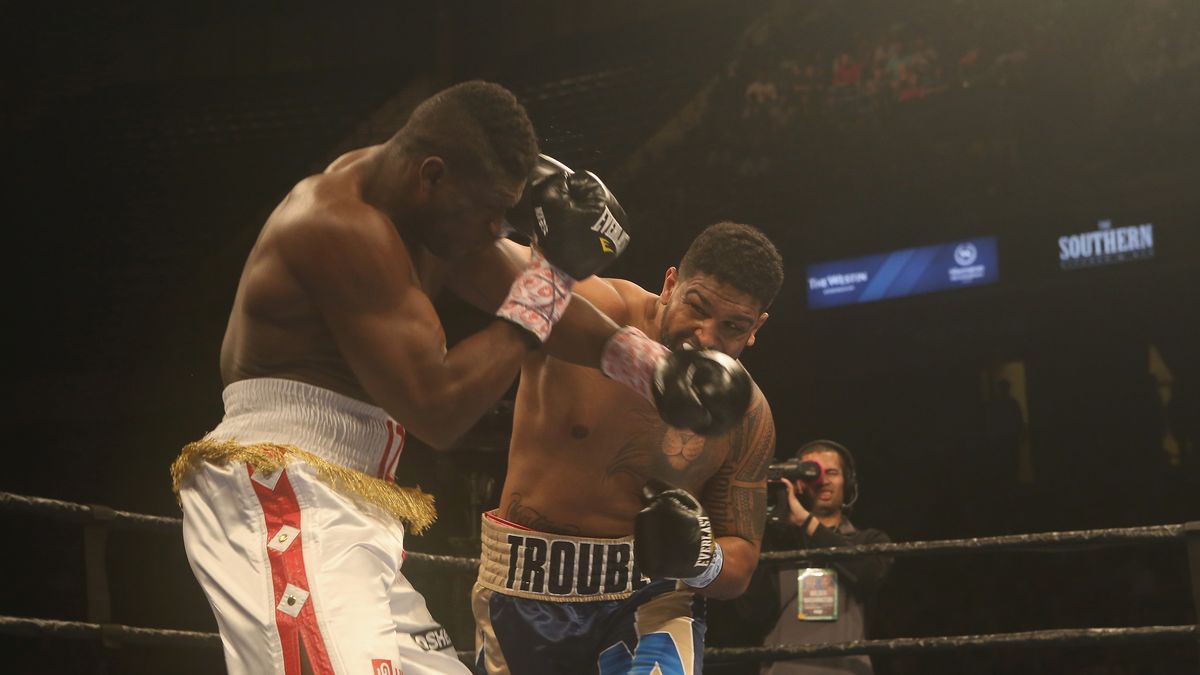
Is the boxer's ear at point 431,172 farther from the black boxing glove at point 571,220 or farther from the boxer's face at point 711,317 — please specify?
the boxer's face at point 711,317

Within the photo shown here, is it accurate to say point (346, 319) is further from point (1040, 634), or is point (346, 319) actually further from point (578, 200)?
point (1040, 634)

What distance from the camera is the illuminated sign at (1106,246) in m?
7.38

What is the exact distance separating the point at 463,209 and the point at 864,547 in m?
1.63

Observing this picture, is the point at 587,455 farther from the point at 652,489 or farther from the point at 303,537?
the point at 303,537

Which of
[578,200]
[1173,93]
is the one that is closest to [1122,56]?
[1173,93]

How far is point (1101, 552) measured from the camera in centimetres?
710

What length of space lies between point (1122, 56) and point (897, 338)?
2246 millimetres

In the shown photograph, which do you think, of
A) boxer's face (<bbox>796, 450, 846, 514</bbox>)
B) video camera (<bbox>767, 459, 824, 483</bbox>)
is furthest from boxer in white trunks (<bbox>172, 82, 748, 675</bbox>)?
boxer's face (<bbox>796, 450, 846, 514</bbox>)

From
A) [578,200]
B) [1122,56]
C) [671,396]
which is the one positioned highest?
[1122,56]

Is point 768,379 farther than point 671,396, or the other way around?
point 768,379

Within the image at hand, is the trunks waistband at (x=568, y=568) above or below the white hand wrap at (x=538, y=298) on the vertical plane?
below

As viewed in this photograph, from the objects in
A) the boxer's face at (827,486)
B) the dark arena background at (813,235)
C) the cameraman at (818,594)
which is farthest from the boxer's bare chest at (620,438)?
the dark arena background at (813,235)

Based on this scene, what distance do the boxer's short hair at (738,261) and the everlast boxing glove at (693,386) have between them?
0.58 metres

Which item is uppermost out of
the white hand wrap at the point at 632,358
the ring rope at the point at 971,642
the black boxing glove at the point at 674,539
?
the white hand wrap at the point at 632,358
